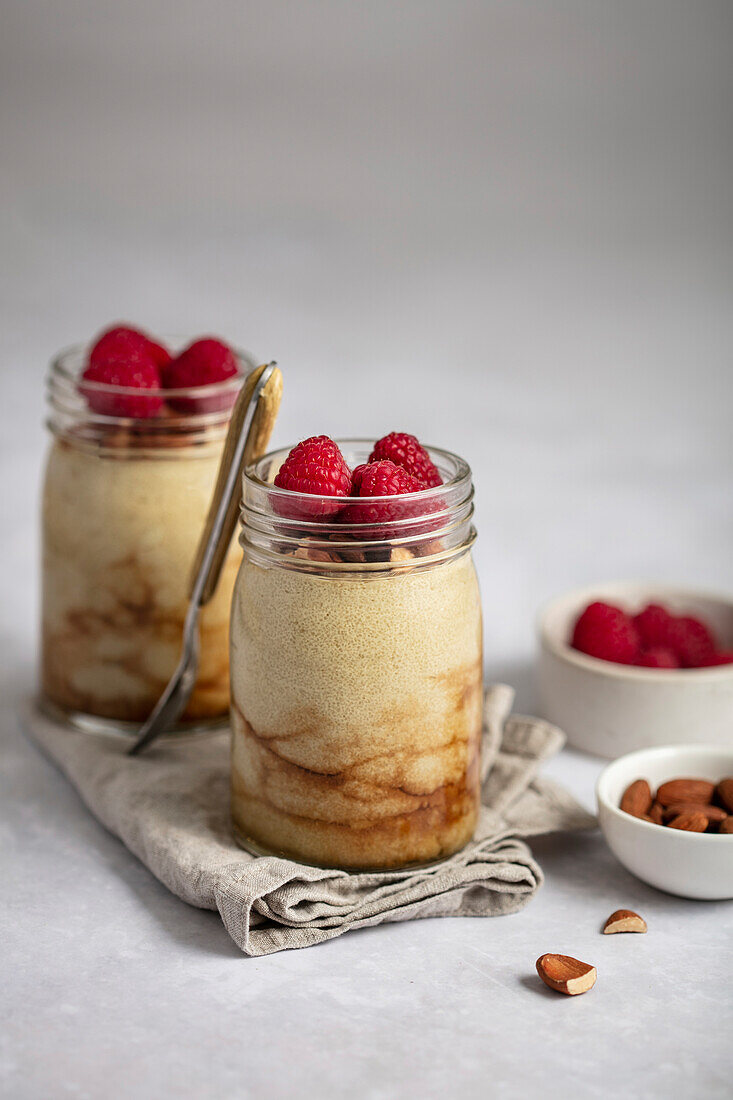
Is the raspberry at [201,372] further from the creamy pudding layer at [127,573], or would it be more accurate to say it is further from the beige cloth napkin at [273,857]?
the beige cloth napkin at [273,857]

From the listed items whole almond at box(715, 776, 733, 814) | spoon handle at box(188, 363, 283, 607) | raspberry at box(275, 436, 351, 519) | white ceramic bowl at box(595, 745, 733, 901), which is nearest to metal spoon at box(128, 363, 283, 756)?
spoon handle at box(188, 363, 283, 607)

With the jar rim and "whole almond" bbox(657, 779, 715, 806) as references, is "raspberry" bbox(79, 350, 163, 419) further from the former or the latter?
"whole almond" bbox(657, 779, 715, 806)

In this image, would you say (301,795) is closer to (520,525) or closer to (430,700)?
(430,700)

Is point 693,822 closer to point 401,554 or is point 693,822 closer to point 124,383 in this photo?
point 401,554

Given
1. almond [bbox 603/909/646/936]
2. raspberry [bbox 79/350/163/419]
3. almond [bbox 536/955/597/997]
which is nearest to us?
almond [bbox 536/955/597/997]

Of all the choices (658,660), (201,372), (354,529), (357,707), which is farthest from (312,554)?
(658,660)

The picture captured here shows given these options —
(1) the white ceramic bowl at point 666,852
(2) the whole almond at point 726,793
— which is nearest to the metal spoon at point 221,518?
(1) the white ceramic bowl at point 666,852
